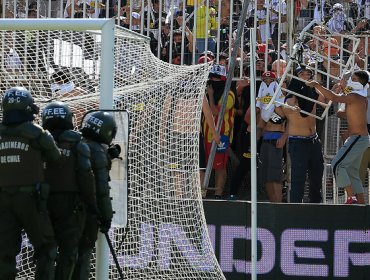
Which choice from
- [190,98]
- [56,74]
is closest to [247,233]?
[190,98]

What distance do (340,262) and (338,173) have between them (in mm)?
1324

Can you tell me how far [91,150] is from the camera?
9336 mm

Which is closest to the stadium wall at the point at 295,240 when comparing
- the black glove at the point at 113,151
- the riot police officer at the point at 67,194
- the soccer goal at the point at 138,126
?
the soccer goal at the point at 138,126

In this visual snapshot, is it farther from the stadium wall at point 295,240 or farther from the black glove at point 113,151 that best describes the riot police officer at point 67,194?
the stadium wall at point 295,240

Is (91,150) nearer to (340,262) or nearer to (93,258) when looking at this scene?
(93,258)

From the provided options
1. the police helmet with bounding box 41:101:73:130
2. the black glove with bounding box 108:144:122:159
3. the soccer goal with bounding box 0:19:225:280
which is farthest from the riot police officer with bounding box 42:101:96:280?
the soccer goal with bounding box 0:19:225:280

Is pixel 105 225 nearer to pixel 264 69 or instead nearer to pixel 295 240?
pixel 295 240

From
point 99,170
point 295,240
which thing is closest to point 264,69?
point 295,240

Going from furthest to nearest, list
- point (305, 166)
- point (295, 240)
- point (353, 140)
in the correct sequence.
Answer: point (305, 166) < point (353, 140) < point (295, 240)

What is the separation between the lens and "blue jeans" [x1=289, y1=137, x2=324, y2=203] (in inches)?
505

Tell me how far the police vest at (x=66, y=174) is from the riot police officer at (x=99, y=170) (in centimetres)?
20

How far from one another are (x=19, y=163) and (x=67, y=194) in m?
0.61

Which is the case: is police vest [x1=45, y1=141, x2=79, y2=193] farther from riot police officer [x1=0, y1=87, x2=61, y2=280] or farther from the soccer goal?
the soccer goal

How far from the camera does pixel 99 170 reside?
931cm
